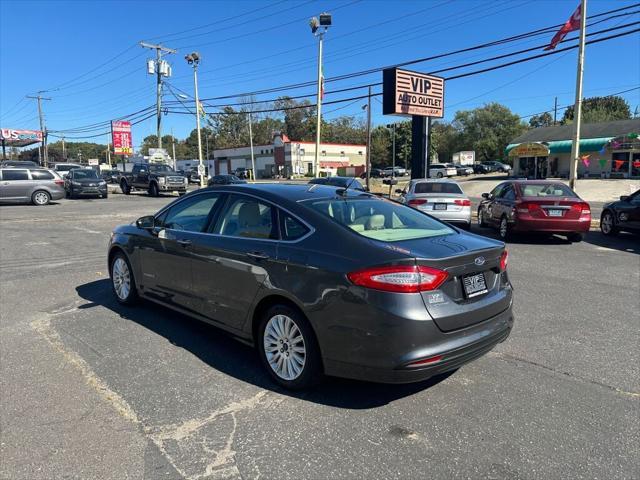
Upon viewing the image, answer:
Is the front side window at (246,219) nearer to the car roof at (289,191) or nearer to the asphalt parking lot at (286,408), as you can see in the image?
the car roof at (289,191)

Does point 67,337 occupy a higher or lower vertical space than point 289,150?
lower

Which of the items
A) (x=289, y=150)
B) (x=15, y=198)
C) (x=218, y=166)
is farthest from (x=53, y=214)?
(x=218, y=166)

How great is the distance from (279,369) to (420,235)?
1543mm

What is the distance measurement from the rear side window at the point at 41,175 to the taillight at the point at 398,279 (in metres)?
23.8

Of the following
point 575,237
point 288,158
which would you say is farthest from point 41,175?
point 288,158

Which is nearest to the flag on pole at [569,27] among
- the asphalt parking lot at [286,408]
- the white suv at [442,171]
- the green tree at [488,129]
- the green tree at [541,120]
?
the asphalt parking lot at [286,408]

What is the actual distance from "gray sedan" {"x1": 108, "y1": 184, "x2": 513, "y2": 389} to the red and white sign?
65015 millimetres

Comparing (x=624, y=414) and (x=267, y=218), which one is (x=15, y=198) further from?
(x=624, y=414)

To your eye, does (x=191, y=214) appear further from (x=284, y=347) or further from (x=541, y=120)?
(x=541, y=120)

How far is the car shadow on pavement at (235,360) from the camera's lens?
3.65 metres

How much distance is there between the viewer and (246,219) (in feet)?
13.9

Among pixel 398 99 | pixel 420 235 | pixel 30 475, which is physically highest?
pixel 398 99

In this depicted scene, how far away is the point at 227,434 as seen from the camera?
315 cm

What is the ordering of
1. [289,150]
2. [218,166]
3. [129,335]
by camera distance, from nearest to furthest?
[129,335]
[289,150]
[218,166]
